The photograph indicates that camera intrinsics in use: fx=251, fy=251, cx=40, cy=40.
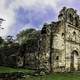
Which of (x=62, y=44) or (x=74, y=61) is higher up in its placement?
(x=62, y=44)

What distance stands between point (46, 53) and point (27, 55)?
5.77 m

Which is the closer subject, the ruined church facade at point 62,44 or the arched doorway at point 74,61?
the ruined church facade at point 62,44

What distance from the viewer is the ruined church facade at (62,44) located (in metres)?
27.5

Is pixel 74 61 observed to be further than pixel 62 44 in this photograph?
Yes

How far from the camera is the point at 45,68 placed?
27125 mm

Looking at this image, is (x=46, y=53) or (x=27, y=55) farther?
(x=27, y=55)

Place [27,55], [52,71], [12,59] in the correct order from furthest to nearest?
[12,59]
[27,55]
[52,71]

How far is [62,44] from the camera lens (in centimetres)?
2848

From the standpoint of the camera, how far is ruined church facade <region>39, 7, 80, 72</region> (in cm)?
2745

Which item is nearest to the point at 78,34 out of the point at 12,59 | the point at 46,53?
the point at 46,53

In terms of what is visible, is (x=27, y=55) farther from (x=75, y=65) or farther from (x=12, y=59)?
(x=75, y=65)

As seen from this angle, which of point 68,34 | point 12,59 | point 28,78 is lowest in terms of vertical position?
point 28,78

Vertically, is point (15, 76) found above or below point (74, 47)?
below

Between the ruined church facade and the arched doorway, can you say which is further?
the arched doorway
